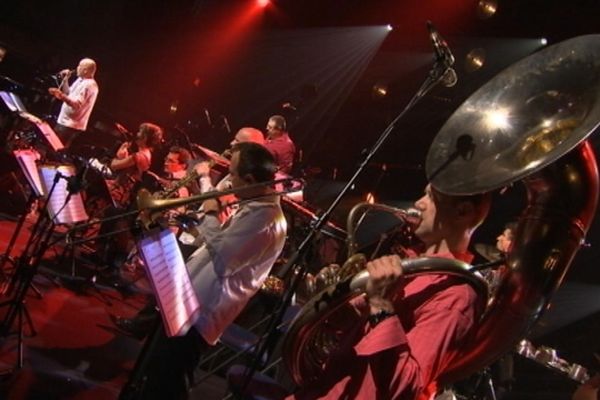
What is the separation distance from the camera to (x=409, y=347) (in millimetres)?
1826

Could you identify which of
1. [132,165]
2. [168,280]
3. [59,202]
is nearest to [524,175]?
[168,280]

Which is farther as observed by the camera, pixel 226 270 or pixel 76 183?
pixel 76 183

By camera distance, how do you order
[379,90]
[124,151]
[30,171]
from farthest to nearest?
1. [379,90]
2. [124,151]
3. [30,171]

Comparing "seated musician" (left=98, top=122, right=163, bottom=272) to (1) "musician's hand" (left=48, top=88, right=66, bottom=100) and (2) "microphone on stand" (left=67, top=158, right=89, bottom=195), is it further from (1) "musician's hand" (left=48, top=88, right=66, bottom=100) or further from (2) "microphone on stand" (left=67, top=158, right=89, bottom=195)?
(2) "microphone on stand" (left=67, top=158, right=89, bottom=195)

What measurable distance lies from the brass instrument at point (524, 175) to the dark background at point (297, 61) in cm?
815

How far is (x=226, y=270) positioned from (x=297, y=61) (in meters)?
12.1

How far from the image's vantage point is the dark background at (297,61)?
1189 cm

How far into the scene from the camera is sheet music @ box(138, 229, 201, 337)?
2.44 meters

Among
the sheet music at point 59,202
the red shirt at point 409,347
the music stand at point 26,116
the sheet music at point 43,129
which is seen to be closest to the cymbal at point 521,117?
the red shirt at point 409,347

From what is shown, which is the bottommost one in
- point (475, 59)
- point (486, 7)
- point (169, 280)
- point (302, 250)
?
point (169, 280)

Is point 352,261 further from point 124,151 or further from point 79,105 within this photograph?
point 79,105

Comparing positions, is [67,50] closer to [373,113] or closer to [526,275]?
[373,113]

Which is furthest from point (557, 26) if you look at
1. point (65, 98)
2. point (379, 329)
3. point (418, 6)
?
point (379, 329)

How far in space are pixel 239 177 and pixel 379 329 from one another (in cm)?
220
